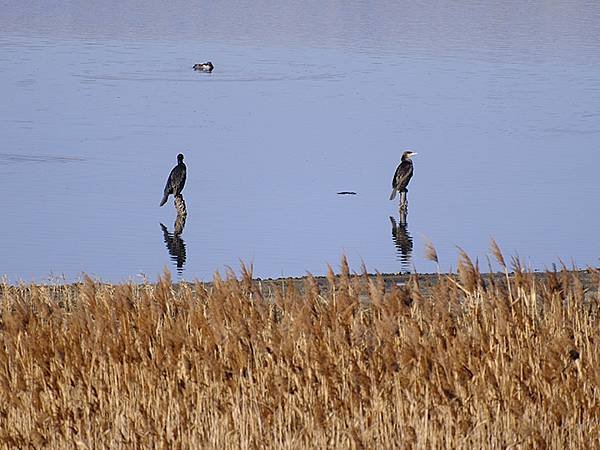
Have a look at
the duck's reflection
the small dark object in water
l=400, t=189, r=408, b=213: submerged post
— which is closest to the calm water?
the duck's reflection

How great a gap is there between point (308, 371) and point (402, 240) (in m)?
15.1

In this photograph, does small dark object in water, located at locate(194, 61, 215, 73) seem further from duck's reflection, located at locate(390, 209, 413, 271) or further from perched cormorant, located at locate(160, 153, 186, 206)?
perched cormorant, located at locate(160, 153, 186, 206)

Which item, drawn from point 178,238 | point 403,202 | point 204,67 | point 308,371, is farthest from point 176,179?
point 204,67

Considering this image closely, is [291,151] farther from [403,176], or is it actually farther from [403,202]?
[403,176]

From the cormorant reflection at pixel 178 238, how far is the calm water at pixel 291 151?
0.06m

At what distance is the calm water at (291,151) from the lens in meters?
22.8

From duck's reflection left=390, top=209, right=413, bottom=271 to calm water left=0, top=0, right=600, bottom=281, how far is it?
0.05 m

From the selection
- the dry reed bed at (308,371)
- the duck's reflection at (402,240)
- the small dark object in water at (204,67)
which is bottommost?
the dry reed bed at (308,371)

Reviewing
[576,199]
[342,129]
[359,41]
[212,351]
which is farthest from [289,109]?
[212,351]

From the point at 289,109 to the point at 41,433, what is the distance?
102 feet

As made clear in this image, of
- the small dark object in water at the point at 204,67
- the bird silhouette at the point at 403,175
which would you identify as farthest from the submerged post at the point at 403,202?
the small dark object in water at the point at 204,67

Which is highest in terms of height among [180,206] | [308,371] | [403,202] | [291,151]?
[291,151]

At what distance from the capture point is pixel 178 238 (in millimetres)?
23469

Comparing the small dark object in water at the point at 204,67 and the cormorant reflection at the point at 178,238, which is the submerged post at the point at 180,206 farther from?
the small dark object in water at the point at 204,67
